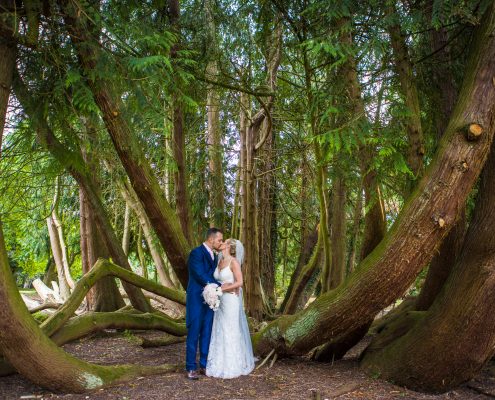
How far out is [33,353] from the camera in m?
5.39

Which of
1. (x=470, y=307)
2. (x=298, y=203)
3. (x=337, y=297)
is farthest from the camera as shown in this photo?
(x=298, y=203)

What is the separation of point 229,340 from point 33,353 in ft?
8.06

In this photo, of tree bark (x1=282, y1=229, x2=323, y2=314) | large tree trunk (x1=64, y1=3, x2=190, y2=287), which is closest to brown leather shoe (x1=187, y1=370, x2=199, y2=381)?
large tree trunk (x1=64, y1=3, x2=190, y2=287)

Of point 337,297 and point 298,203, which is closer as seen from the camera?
point 337,297

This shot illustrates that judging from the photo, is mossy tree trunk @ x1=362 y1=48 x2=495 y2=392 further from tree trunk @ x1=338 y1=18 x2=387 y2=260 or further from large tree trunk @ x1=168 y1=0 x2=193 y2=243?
large tree trunk @ x1=168 y1=0 x2=193 y2=243

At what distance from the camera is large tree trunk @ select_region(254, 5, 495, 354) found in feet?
17.8

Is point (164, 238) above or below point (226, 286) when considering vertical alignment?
above

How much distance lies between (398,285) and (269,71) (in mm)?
6538

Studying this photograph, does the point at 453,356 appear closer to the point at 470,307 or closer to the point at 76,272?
the point at 470,307

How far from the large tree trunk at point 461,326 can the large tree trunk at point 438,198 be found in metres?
0.60

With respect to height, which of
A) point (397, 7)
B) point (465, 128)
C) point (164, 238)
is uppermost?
point (397, 7)

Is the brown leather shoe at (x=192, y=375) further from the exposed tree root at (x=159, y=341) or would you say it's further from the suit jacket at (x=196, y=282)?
the exposed tree root at (x=159, y=341)

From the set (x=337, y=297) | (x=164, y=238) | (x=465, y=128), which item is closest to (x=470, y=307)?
(x=337, y=297)

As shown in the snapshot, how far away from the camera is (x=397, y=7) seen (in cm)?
657
